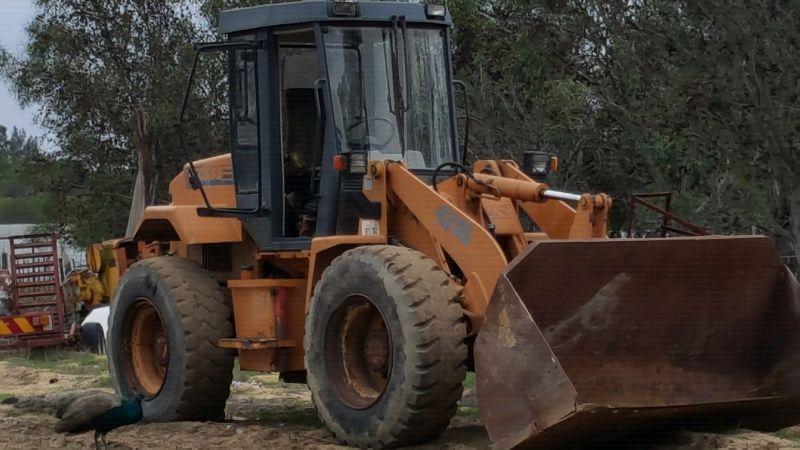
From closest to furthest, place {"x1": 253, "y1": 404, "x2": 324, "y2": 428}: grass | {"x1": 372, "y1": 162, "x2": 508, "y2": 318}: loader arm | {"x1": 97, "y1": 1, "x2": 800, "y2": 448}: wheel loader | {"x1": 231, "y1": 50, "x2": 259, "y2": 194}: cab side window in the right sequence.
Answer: {"x1": 97, "y1": 1, "x2": 800, "y2": 448}: wheel loader < {"x1": 372, "y1": 162, "x2": 508, "y2": 318}: loader arm < {"x1": 231, "y1": 50, "x2": 259, "y2": 194}: cab side window < {"x1": 253, "y1": 404, "x2": 324, "y2": 428}: grass

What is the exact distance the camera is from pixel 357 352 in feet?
31.8

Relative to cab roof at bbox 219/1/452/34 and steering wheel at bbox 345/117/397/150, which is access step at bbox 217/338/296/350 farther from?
cab roof at bbox 219/1/452/34

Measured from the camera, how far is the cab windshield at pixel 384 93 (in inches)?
402

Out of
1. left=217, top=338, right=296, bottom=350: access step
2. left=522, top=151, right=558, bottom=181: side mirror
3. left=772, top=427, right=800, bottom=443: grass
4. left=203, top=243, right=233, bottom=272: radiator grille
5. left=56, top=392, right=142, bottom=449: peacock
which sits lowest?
left=772, top=427, right=800, bottom=443: grass

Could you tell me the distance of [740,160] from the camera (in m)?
16.4

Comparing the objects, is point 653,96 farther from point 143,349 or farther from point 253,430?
point 253,430

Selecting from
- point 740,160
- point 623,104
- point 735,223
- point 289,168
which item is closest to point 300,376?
point 289,168

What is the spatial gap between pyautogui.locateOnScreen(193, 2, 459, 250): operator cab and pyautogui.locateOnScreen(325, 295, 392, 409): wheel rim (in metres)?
0.76

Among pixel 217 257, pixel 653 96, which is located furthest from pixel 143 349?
pixel 653 96

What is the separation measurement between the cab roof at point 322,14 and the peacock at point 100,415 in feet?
9.59

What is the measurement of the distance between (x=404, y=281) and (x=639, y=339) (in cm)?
146

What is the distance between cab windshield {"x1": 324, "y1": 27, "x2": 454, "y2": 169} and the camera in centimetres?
1021

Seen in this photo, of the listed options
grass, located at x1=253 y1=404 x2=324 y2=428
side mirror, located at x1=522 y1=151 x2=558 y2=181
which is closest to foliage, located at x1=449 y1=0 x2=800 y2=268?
side mirror, located at x1=522 y1=151 x2=558 y2=181

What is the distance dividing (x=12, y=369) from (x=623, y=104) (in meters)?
8.92
